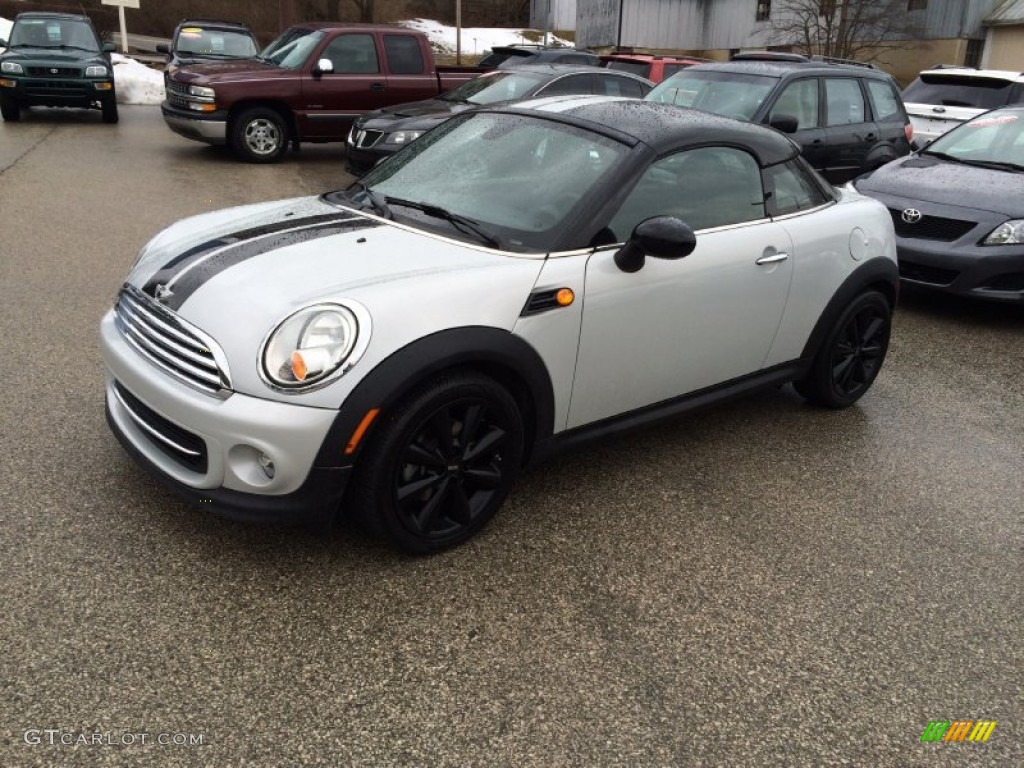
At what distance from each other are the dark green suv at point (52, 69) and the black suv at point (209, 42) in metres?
1.18

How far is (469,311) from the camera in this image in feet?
9.41

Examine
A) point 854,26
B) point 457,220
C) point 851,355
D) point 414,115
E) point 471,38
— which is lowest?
point 851,355

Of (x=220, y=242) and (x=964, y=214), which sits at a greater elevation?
(x=220, y=242)

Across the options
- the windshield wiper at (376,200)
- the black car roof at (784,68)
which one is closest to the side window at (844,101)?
the black car roof at (784,68)

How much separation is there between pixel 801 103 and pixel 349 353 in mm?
7249

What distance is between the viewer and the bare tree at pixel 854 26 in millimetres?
26734

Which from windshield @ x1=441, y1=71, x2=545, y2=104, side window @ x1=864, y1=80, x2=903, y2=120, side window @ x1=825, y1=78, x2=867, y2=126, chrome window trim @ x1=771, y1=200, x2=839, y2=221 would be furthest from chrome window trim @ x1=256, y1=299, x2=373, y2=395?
side window @ x1=864, y1=80, x2=903, y2=120

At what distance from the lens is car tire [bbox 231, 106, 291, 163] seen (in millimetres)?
10984

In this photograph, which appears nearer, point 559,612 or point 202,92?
point 559,612

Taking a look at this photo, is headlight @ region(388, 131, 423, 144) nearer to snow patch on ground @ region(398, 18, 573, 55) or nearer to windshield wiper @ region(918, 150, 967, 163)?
windshield wiper @ region(918, 150, 967, 163)

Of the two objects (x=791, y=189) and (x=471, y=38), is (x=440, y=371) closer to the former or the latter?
(x=791, y=189)

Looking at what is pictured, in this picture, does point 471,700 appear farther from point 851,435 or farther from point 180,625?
point 851,435

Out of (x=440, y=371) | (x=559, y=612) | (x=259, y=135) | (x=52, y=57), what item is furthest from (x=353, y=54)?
(x=559, y=612)

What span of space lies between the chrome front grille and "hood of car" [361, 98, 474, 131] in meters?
6.45
